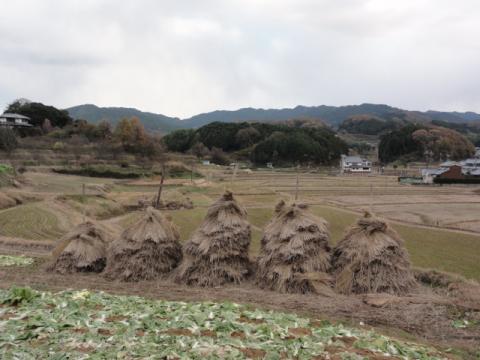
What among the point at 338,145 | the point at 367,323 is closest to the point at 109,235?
the point at 367,323

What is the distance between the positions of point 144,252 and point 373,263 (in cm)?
588

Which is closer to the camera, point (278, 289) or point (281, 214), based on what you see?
point (278, 289)

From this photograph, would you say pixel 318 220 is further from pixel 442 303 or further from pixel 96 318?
pixel 96 318

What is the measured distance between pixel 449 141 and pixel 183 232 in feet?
370

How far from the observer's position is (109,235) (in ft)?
48.6

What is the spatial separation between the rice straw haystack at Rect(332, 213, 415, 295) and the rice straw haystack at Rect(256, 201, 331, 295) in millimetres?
467

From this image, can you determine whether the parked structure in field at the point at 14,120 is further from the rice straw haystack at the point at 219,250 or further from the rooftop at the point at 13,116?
the rice straw haystack at the point at 219,250

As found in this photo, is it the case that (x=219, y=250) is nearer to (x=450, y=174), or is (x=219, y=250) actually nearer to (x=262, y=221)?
(x=262, y=221)

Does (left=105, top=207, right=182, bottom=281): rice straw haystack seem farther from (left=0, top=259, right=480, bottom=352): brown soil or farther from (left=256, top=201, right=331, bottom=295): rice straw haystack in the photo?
(left=256, top=201, right=331, bottom=295): rice straw haystack

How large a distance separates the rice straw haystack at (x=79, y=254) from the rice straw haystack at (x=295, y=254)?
194 inches

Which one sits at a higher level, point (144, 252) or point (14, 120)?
point (14, 120)

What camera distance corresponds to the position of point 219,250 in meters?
11.7

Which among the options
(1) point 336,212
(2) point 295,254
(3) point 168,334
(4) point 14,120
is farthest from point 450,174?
(3) point 168,334

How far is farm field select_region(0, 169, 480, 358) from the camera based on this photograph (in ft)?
31.4
